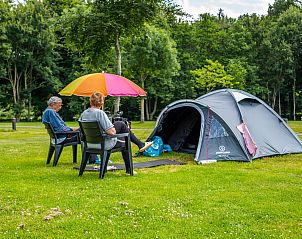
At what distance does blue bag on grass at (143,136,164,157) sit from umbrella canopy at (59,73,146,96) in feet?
5.29

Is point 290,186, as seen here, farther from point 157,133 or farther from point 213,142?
point 157,133

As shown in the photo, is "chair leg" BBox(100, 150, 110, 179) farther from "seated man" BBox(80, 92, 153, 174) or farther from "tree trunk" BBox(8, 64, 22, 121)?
"tree trunk" BBox(8, 64, 22, 121)

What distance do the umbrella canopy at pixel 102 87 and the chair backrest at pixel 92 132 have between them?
1.35m

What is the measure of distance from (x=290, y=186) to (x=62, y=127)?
13.7 ft

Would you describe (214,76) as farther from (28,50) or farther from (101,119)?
(101,119)

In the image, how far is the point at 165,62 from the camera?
24375 mm

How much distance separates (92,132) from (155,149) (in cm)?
308

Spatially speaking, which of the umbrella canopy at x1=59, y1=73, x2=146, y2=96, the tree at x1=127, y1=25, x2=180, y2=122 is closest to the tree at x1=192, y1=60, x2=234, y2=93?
the tree at x1=127, y1=25, x2=180, y2=122

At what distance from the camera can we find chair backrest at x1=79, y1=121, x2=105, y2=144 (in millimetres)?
5969

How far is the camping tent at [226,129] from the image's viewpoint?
7934 millimetres

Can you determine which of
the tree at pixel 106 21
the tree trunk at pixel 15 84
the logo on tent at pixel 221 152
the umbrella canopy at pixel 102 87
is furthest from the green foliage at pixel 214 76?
the umbrella canopy at pixel 102 87

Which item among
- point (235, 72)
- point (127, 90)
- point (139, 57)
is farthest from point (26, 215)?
point (235, 72)

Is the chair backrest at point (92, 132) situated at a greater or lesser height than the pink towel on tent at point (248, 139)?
greater

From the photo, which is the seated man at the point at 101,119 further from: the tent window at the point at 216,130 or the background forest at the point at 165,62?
the background forest at the point at 165,62
